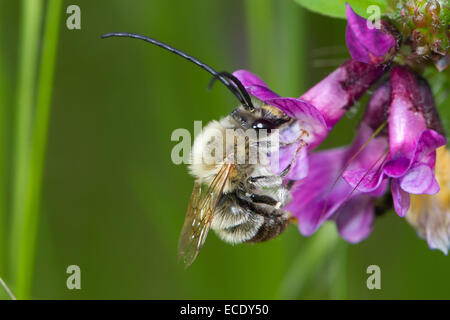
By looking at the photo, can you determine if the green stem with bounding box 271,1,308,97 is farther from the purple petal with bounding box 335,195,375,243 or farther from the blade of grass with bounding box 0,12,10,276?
the blade of grass with bounding box 0,12,10,276

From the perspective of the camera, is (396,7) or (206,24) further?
(206,24)

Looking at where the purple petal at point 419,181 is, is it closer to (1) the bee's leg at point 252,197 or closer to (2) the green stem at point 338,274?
(1) the bee's leg at point 252,197

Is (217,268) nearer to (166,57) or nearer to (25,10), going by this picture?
(166,57)

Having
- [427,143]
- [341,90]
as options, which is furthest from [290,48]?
[427,143]

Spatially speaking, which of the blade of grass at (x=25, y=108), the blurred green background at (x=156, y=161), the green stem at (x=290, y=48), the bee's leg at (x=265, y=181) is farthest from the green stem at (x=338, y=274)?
the blade of grass at (x=25, y=108)

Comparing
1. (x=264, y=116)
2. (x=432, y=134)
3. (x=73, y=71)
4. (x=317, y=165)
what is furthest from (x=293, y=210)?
(x=73, y=71)
